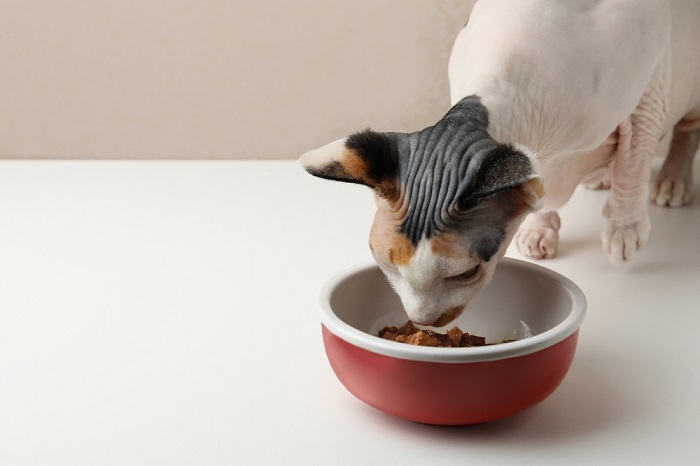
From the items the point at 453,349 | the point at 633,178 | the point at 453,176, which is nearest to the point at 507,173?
the point at 453,176

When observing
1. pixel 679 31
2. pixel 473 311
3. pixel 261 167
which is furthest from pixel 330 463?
pixel 261 167

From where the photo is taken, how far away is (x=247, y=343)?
1397mm

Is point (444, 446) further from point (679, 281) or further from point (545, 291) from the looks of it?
point (679, 281)

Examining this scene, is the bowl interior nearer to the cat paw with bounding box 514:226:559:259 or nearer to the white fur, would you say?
the white fur

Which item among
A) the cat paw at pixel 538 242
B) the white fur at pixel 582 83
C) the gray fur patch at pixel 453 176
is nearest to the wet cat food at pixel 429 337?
the gray fur patch at pixel 453 176

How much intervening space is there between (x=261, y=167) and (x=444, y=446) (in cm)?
152

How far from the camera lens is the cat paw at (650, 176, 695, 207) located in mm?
2076

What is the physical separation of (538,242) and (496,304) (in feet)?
1.39

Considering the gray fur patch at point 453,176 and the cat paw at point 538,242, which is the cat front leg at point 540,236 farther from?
the gray fur patch at point 453,176

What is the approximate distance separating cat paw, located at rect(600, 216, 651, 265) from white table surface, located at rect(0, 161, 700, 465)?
Result: 0.11 ft

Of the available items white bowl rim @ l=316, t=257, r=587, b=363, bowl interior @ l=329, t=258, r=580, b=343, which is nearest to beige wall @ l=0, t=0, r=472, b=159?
bowl interior @ l=329, t=258, r=580, b=343

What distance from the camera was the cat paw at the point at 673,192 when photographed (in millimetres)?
2076

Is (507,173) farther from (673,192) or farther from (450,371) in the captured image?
(673,192)

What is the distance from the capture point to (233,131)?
2.80 metres
